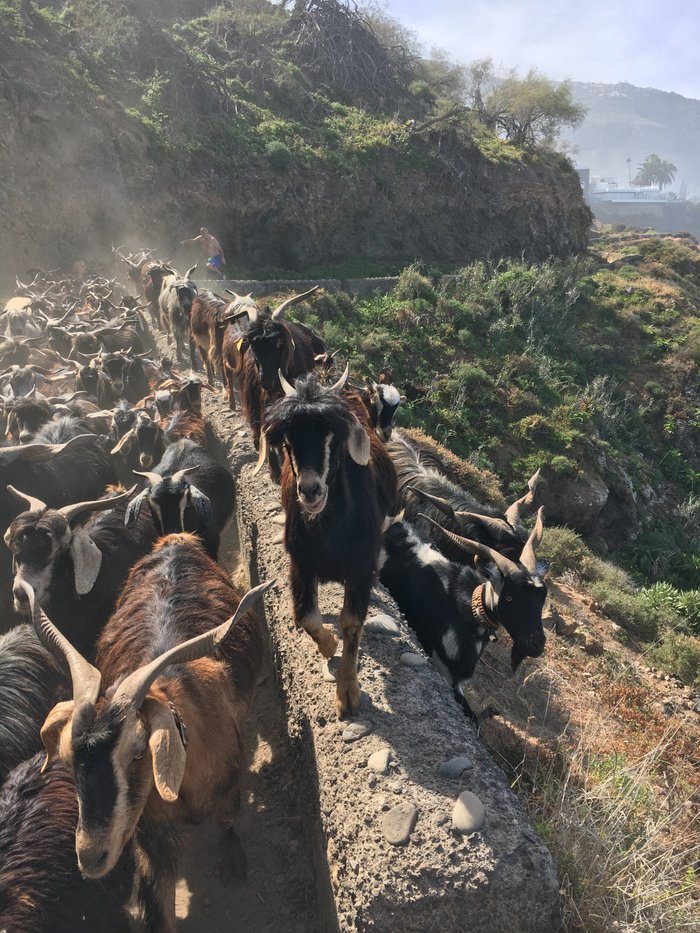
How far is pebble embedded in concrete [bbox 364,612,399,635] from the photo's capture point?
14.8ft

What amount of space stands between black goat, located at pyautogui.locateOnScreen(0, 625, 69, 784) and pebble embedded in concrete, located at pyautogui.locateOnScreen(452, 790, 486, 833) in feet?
8.36

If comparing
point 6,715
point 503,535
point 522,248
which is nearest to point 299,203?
point 522,248

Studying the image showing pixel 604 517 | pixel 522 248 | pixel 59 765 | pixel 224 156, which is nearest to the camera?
pixel 59 765

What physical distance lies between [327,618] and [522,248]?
3636 centimetres

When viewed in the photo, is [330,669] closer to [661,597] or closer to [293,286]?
[661,597]

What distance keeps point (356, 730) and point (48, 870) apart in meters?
1.77

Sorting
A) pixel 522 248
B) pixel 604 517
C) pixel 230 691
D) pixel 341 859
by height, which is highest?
pixel 522 248

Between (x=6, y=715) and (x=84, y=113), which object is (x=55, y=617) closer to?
Result: (x=6, y=715)

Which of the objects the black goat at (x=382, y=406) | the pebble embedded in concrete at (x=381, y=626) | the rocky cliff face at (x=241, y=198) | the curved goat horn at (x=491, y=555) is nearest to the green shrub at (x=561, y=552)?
the black goat at (x=382, y=406)

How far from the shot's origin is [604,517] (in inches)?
628

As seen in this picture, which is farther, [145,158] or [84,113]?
[145,158]

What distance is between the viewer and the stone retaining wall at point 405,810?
2.66 m

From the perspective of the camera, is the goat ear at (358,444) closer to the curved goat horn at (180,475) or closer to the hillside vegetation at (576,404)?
the curved goat horn at (180,475)

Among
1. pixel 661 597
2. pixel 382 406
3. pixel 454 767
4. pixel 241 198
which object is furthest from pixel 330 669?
pixel 241 198
